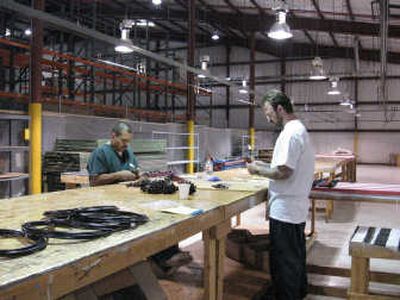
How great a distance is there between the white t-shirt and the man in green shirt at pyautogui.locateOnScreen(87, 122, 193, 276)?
1176mm

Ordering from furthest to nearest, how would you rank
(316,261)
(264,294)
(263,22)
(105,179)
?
(263,22), (316,261), (105,179), (264,294)

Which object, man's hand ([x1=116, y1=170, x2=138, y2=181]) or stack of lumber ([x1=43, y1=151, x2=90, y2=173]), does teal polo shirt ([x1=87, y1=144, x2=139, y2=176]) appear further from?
stack of lumber ([x1=43, y1=151, x2=90, y2=173])

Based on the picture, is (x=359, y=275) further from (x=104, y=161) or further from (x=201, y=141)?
(x=201, y=141)

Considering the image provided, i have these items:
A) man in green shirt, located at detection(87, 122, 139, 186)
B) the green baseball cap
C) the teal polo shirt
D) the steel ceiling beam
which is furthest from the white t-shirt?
the steel ceiling beam

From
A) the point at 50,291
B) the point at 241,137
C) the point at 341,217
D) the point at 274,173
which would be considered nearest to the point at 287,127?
the point at 274,173

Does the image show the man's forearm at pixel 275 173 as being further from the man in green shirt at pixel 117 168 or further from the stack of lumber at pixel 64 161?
the stack of lumber at pixel 64 161

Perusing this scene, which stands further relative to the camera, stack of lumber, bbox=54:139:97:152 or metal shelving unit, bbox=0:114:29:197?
stack of lumber, bbox=54:139:97:152

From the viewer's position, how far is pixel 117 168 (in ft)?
11.8

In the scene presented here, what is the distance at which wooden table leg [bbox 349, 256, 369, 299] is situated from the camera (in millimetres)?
2910

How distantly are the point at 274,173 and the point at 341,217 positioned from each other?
4760 millimetres

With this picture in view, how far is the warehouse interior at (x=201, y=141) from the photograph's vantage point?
Result: 1991mm

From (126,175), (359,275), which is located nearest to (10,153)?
(126,175)

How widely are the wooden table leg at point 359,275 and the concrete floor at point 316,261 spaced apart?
588 mm

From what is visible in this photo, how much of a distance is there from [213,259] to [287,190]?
2.34ft
